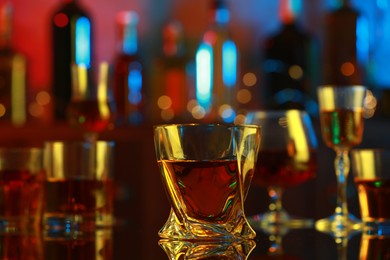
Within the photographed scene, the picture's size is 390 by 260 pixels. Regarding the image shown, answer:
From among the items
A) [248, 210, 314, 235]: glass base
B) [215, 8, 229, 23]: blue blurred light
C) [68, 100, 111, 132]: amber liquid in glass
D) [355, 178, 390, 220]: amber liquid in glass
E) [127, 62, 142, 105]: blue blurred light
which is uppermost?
[215, 8, 229, 23]: blue blurred light

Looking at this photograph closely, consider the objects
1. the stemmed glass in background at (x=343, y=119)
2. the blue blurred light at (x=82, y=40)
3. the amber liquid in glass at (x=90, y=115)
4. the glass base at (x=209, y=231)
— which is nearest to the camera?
the glass base at (x=209, y=231)

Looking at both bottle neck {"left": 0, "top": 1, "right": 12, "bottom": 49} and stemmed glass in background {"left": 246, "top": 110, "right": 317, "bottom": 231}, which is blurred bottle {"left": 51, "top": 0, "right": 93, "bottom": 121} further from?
stemmed glass in background {"left": 246, "top": 110, "right": 317, "bottom": 231}

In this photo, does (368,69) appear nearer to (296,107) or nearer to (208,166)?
(296,107)

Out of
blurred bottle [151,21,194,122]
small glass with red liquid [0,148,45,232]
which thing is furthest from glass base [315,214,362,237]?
blurred bottle [151,21,194,122]

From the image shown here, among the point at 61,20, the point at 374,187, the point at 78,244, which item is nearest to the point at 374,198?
the point at 374,187

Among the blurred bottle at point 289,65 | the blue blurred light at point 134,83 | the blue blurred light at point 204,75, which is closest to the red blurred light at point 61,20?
the blue blurred light at point 134,83

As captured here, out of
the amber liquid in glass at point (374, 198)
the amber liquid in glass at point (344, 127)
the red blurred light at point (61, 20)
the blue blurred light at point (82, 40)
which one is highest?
the red blurred light at point (61, 20)

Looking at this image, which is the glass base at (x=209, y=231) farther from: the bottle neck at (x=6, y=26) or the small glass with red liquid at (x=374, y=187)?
the bottle neck at (x=6, y=26)

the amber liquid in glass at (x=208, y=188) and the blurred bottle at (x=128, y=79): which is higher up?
the blurred bottle at (x=128, y=79)
